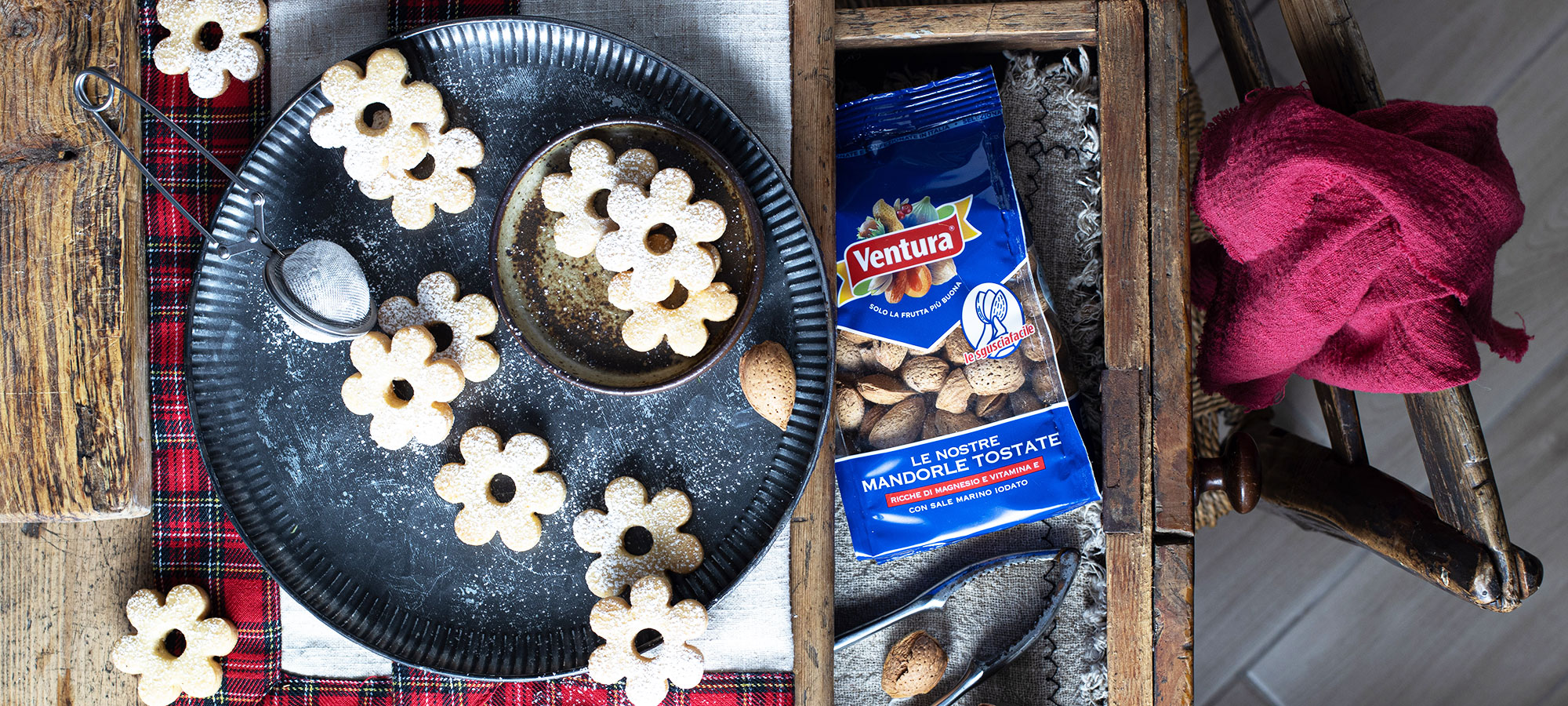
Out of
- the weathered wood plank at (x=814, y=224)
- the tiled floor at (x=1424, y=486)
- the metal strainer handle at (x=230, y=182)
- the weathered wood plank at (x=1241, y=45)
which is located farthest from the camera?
the tiled floor at (x=1424, y=486)

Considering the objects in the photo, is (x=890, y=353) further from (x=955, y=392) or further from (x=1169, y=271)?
(x=1169, y=271)

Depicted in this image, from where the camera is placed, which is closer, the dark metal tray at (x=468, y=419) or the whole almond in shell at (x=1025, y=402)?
the dark metal tray at (x=468, y=419)

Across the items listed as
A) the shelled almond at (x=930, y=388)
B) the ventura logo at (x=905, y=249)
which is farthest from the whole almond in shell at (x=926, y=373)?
the ventura logo at (x=905, y=249)

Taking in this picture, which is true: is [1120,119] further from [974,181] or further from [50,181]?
[50,181]

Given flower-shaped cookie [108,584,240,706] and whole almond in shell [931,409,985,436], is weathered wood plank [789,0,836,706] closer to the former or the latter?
whole almond in shell [931,409,985,436]

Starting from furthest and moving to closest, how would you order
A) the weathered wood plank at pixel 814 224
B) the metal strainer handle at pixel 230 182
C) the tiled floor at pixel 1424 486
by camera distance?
the tiled floor at pixel 1424 486, the weathered wood plank at pixel 814 224, the metal strainer handle at pixel 230 182

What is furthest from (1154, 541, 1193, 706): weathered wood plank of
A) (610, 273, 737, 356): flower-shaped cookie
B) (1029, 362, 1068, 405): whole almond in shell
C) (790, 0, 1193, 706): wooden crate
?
(610, 273, 737, 356): flower-shaped cookie

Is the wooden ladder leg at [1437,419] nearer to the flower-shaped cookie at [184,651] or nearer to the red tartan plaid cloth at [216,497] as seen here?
the red tartan plaid cloth at [216,497]

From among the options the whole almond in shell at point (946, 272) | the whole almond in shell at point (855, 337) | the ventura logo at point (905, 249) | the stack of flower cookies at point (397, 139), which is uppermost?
the stack of flower cookies at point (397, 139)

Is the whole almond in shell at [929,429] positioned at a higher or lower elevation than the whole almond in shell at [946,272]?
lower
